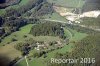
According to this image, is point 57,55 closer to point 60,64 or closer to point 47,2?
point 60,64

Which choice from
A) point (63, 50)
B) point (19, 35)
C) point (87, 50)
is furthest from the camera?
point (19, 35)

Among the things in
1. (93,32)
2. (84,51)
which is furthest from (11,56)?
(93,32)

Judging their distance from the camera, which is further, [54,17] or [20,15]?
[54,17]

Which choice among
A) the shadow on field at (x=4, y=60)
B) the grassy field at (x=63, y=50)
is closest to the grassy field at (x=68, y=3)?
the grassy field at (x=63, y=50)

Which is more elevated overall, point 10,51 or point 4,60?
point 4,60

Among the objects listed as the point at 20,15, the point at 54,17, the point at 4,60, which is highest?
the point at 4,60

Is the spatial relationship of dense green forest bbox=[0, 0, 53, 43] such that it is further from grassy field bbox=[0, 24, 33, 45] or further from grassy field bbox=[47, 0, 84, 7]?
grassy field bbox=[47, 0, 84, 7]

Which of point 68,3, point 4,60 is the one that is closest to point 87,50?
point 4,60

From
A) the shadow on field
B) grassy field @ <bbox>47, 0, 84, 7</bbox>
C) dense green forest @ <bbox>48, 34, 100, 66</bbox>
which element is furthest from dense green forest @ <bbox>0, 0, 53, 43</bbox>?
dense green forest @ <bbox>48, 34, 100, 66</bbox>

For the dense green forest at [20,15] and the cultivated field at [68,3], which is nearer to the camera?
the dense green forest at [20,15]

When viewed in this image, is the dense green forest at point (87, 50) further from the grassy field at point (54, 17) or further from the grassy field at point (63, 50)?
the grassy field at point (54, 17)

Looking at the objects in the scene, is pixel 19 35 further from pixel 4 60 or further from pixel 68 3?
pixel 68 3
